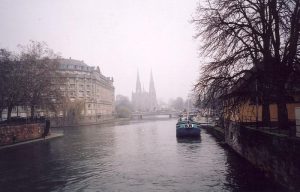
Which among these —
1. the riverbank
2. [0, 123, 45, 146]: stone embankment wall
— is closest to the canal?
the riverbank

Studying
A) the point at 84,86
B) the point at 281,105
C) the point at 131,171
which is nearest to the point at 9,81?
the point at 131,171

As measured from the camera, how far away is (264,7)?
83.0 feet

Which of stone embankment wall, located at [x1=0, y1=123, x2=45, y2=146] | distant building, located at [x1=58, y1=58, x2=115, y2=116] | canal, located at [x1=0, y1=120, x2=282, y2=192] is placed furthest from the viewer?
distant building, located at [x1=58, y1=58, x2=115, y2=116]

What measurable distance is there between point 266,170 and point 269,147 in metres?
2.10

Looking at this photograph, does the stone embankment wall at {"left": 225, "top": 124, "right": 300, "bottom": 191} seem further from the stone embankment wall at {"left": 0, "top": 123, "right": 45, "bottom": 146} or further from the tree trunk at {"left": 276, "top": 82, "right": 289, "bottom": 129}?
the stone embankment wall at {"left": 0, "top": 123, "right": 45, "bottom": 146}

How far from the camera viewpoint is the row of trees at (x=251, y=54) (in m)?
23.4

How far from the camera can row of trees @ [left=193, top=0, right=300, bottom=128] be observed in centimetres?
2342

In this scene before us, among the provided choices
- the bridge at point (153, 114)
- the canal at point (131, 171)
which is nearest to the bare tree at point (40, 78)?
the canal at point (131, 171)

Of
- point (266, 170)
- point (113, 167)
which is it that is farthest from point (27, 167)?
point (266, 170)

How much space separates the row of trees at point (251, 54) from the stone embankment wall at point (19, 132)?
2577 cm

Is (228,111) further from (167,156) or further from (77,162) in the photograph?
(77,162)

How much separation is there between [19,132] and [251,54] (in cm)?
3221

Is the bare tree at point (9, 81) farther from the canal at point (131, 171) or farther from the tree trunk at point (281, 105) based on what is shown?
the tree trunk at point (281, 105)

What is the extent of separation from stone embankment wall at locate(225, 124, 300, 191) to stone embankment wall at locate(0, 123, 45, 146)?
92.1 ft
